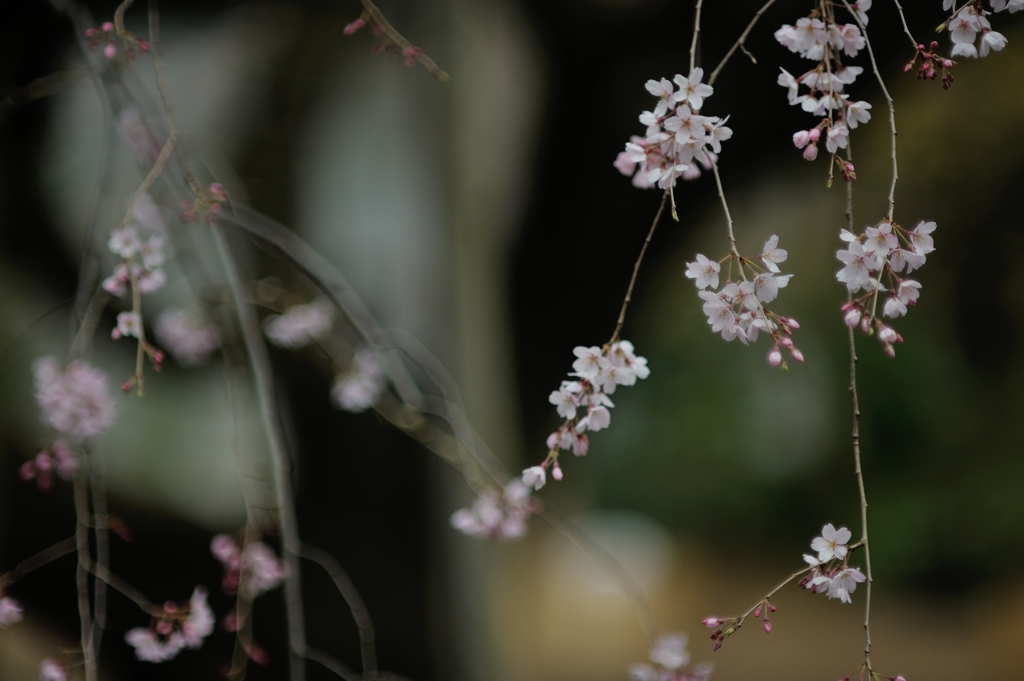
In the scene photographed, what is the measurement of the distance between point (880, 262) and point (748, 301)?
85mm

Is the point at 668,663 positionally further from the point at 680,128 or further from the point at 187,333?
the point at 187,333

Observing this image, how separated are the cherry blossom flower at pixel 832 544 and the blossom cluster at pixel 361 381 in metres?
0.76

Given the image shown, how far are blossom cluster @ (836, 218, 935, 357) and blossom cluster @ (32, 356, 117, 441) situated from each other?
0.74 m

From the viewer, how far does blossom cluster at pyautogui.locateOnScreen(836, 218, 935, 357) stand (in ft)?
1.58

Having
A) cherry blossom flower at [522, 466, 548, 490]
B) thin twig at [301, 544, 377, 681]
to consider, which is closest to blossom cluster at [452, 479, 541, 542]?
thin twig at [301, 544, 377, 681]

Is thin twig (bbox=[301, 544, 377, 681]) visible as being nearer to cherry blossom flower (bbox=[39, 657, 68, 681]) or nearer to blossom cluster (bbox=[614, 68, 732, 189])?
cherry blossom flower (bbox=[39, 657, 68, 681])

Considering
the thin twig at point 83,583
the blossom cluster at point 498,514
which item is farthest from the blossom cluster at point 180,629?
the blossom cluster at point 498,514

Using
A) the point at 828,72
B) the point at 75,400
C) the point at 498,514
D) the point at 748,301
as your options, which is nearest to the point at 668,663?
the point at 498,514

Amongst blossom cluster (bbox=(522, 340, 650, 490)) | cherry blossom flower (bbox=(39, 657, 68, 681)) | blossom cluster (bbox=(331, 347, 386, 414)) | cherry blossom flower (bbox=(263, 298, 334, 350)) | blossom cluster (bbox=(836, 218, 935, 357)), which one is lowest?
cherry blossom flower (bbox=(39, 657, 68, 681))

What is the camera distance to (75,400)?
2.66 feet

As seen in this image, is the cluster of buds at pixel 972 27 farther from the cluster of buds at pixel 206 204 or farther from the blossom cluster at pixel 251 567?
the blossom cluster at pixel 251 567

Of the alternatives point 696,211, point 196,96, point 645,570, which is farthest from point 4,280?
point 645,570

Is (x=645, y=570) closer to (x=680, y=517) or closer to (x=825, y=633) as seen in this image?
(x=680, y=517)

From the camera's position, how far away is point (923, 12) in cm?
108
